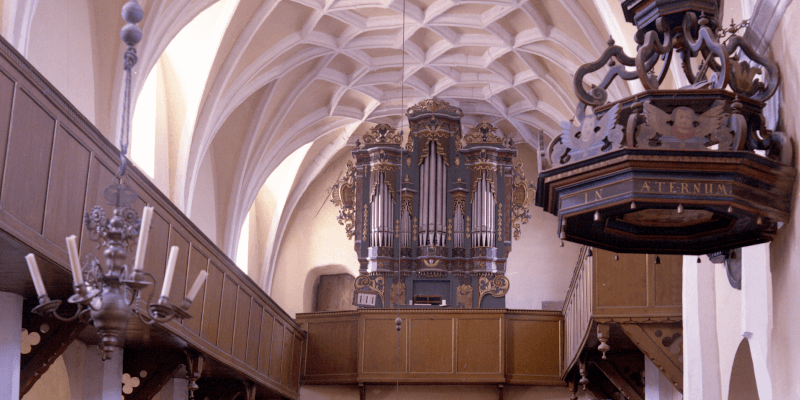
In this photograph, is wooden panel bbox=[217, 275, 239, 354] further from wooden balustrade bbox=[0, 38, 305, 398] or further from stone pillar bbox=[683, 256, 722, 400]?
stone pillar bbox=[683, 256, 722, 400]

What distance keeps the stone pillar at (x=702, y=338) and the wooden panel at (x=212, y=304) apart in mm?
6016

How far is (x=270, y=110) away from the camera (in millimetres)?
19609

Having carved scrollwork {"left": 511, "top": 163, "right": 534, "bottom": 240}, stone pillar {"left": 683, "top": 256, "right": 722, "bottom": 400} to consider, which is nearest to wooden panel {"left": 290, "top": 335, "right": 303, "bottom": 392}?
carved scrollwork {"left": 511, "top": 163, "right": 534, "bottom": 240}

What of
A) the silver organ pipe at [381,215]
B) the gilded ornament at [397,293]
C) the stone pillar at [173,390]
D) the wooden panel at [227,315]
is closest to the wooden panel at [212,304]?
the wooden panel at [227,315]

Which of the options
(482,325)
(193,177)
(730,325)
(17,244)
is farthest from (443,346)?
(17,244)

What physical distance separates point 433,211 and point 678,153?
1393cm

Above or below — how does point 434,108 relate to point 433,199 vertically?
above

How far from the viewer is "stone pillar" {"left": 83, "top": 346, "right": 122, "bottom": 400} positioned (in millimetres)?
11648

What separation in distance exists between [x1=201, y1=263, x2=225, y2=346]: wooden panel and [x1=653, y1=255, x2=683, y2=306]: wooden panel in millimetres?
5551

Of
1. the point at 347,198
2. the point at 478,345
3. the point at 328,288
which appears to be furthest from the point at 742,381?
the point at 328,288

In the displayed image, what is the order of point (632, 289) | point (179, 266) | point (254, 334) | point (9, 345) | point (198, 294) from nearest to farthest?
point (9, 345) → point (179, 266) → point (632, 289) → point (198, 294) → point (254, 334)

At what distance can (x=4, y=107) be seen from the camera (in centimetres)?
709

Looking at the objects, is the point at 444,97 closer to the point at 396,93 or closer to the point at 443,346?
the point at 396,93

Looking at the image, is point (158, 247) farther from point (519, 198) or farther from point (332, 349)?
point (519, 198)
